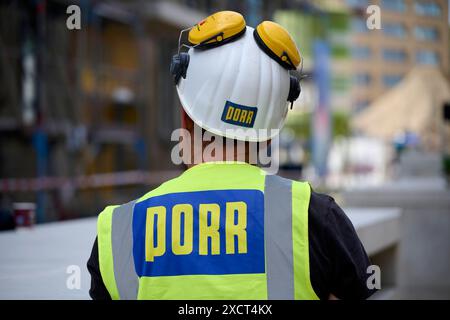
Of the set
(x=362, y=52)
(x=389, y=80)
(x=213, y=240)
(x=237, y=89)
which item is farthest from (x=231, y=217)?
(x=389, y=80)

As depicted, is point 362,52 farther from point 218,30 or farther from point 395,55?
point 218,30

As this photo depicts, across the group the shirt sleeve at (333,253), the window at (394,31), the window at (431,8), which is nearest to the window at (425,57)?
the window at (394,31)

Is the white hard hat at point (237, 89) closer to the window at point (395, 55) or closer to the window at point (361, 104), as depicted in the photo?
the window at point (395, 55)

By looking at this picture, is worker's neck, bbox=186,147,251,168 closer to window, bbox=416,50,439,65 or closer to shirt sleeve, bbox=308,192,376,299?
shirt sleeve, bbox=308,192,376,299

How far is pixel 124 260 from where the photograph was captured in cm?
232

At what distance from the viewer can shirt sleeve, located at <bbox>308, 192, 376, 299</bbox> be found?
2201 millimetres

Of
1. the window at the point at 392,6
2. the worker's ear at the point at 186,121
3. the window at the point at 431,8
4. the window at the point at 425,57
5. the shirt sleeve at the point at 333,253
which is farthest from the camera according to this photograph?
the window at the point at 425,57

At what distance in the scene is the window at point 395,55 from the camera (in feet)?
371

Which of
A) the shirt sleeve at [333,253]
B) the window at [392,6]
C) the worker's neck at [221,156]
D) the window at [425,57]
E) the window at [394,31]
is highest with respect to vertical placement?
the window at [392,6]

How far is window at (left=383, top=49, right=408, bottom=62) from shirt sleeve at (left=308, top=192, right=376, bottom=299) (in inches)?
4451

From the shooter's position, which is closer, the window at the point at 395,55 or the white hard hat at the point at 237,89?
the white hard hat at the point at 237,89

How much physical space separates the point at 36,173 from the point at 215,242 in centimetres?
1817

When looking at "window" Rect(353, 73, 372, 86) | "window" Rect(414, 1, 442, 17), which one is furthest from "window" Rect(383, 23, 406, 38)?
"window" Rect(414, 1, 442, 17)
